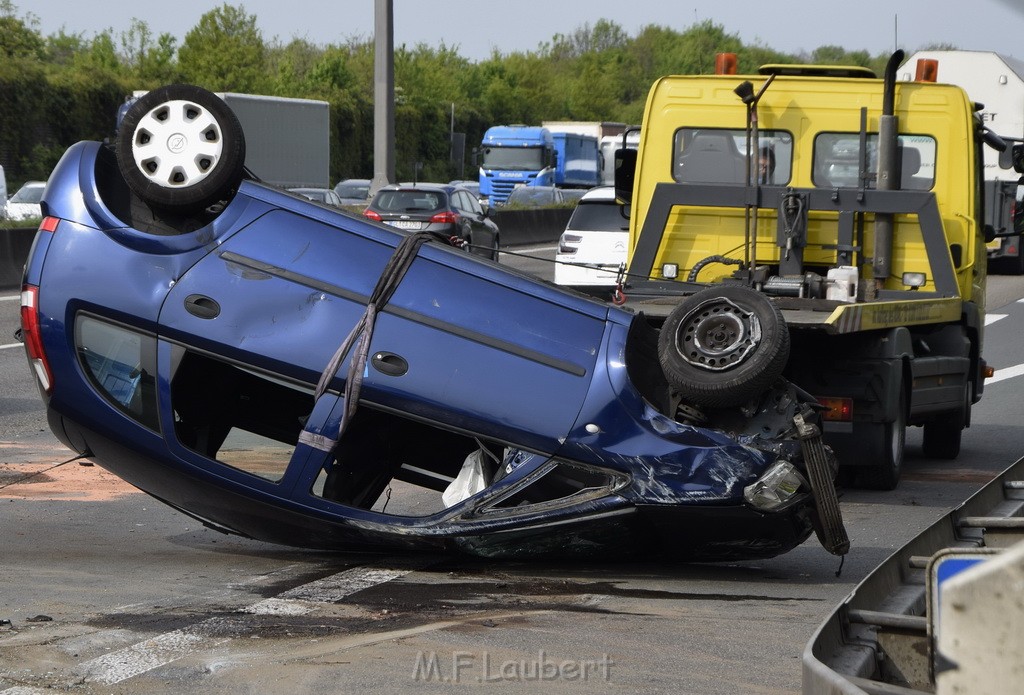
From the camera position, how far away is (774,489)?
6148 millimetres

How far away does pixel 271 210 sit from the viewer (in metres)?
6.51

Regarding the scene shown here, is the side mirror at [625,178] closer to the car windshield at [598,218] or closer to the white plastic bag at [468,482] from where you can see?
the white plastic bag at [468,482]

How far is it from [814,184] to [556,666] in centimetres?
663

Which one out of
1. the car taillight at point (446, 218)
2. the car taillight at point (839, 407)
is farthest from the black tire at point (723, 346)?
the car taillight at point (446, 218)

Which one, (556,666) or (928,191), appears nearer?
(556,666)

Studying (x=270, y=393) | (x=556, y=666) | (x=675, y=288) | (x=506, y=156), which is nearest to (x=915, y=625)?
(x=556, y=666)

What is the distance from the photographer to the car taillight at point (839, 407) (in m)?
9.34

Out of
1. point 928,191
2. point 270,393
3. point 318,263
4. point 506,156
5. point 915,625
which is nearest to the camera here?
point 915,625

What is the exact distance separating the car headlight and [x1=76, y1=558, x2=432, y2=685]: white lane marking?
1.62 meters

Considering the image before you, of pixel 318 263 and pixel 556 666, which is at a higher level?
pixel 318 263

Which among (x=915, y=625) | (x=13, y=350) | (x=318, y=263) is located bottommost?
(x=13, y=350)

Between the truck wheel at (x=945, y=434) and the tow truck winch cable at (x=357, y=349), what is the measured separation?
5.95 metres

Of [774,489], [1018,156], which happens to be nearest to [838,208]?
[1018,156]

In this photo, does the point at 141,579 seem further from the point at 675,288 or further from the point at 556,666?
the point at 675,288
